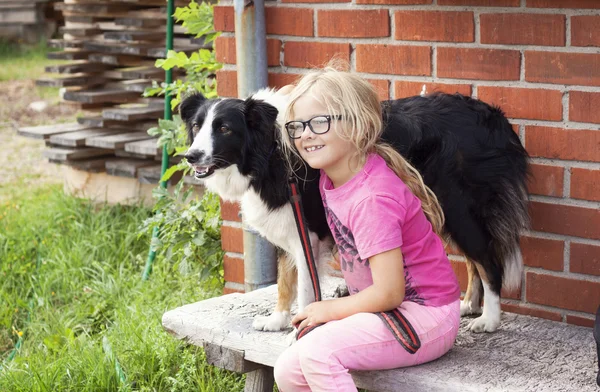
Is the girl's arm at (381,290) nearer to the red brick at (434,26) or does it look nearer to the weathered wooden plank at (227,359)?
the weathered wooden plank at (227,359)

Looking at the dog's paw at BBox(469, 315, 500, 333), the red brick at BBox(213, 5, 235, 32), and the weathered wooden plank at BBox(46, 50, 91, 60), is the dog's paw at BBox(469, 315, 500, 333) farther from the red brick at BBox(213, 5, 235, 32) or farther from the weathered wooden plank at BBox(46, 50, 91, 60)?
the weathered wooden plank at BBox(46, 50, 91, 60)

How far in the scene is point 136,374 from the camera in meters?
3.31

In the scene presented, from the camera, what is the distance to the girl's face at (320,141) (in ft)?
8.20

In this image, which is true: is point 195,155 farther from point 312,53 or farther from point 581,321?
point 581,321

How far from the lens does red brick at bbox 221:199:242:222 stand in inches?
148

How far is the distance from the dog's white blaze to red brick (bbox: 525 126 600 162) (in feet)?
3.65

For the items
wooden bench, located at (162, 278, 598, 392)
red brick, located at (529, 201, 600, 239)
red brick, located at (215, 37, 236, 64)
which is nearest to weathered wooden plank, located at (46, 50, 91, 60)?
red brick, located at (215, 37, 236, 64)

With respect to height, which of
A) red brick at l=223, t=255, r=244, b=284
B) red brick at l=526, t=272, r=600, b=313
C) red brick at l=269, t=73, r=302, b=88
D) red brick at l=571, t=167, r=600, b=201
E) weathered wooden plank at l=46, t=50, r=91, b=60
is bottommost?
red brick at l=223, t=255, r=244, b=284

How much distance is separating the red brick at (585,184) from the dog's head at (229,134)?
3.47ft

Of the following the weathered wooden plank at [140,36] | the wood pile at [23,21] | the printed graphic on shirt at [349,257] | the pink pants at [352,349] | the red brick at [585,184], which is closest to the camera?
the pink pants at [352,349]

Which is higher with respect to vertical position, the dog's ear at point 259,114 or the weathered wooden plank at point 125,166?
the dog's ear at point 259,114

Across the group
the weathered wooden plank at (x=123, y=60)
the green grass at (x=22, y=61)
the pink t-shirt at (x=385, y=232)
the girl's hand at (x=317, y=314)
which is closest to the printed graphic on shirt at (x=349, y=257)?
the pink t-shirt at (x=385, y=232)

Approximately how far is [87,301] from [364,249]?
2.37 metres

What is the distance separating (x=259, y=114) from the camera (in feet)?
9.32
